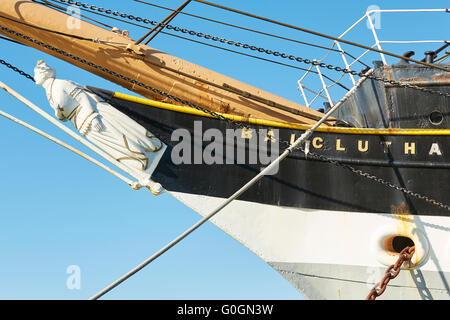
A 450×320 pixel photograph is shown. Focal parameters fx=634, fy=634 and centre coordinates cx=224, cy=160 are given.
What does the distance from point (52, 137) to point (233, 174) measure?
2.08m

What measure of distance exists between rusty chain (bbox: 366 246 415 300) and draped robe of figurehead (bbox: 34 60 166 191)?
268 cm

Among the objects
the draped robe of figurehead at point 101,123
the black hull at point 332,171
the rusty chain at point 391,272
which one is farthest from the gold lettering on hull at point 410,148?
the draped robe of figurehead at point 101,123

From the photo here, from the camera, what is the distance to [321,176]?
7367 millimetres

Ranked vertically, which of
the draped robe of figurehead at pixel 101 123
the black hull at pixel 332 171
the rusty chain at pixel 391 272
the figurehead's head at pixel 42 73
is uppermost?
the figurehead's head at pixel 42 73

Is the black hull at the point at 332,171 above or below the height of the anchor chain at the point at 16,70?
below

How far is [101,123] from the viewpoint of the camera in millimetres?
7148

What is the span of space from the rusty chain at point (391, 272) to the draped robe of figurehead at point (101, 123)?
106 inches

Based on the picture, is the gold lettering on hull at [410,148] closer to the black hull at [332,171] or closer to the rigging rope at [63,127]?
the black hull at [332,171]

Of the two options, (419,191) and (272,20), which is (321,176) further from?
(272,20)

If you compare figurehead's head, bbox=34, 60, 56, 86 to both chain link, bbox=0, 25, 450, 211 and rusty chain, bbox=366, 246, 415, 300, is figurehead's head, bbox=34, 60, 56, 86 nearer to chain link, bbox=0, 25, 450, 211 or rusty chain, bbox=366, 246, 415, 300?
chain link, bbox=0, 25, 450, 211

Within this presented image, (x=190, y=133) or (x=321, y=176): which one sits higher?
(x=190, y=133)

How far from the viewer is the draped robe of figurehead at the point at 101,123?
23.2 ft
